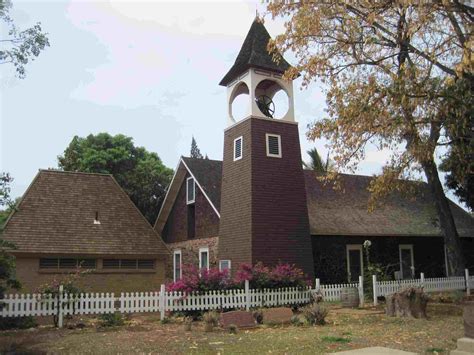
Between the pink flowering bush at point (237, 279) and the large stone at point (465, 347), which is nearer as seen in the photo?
the large stone at point (465, 347)

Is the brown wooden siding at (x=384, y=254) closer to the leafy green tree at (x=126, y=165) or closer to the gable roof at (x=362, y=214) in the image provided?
the gable roof at (x=362, y=214)

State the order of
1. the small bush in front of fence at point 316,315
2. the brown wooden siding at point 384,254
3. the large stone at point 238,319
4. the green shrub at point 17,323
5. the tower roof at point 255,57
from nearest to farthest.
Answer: the large stone at point 238,319, the small bush in front of fence at point 316,315, the green shrub at point 17,323, the tower roof at point 255,57, the brown wooden siding at point 384,254

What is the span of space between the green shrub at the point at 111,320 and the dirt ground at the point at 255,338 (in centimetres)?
33

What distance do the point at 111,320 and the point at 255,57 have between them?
1253 cm

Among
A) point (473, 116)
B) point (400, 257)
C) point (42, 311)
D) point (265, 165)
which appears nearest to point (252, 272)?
point (265, 165)

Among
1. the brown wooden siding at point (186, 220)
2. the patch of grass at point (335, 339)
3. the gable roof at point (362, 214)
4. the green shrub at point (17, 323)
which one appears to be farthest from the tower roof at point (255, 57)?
the patch of grass at point (335, 339)

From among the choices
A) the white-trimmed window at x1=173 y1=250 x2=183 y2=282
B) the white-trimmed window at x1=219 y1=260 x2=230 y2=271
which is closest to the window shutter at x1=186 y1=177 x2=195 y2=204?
the white-trimmed window at x1=173 y1=250 x2=183 y2=282

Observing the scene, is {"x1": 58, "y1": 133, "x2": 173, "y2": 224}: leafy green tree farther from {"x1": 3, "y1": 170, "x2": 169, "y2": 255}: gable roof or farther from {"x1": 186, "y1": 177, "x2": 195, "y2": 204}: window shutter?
{"x1": 3, "y1": 170, "x2": 169, "y2": 255}: gable roof

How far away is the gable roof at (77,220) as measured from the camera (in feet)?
65.0

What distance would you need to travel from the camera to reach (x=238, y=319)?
44.5 feet

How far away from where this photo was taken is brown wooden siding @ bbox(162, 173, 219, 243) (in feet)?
79.4

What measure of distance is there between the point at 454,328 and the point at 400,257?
14.3m

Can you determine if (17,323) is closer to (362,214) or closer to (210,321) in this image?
(210,321)

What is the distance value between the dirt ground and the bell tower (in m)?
5.56
